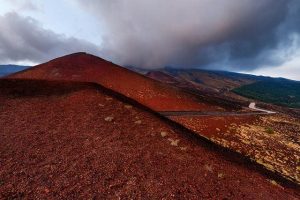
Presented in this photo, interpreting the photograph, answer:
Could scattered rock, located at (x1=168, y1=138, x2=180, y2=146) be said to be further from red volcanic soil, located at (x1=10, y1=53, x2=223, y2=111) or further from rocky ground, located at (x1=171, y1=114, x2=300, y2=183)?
red volcanic soil, located at (x1=10, y1=53, x2=223, y2=111)

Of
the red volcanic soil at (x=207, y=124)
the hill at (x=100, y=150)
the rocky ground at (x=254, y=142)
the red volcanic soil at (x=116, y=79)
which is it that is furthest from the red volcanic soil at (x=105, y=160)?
the red volcanic soil at (x=116, y=79)

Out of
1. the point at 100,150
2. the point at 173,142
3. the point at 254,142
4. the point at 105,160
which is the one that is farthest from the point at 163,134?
the point at 254,142

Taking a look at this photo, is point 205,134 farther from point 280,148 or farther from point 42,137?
point 42,137

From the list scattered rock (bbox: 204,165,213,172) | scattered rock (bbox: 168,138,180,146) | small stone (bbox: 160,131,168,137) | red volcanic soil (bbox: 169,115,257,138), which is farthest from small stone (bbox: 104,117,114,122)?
red volcanic soil (bbox: 169,115,257,138)

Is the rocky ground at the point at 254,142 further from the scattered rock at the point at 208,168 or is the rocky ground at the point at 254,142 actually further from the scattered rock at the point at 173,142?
the scattered rock at the point at 173,142

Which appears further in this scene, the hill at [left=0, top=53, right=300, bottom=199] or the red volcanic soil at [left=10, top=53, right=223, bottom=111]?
the red volcanic soil at [left=10, top=53, right=223, bottom=111]
